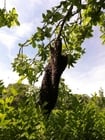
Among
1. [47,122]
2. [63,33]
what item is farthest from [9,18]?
[47,122]

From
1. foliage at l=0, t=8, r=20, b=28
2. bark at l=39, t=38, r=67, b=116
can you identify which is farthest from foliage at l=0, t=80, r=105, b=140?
foliage at l=0, t=8, r=20, b=28

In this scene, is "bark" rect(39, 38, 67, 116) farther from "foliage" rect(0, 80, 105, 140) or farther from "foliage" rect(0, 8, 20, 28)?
"foliage" rect(0, 8, 20, 28)

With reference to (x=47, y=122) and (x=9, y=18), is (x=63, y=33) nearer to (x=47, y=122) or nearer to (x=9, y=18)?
(x=9, y=18)

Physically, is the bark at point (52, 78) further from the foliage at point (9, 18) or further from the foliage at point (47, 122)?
the foliage at point (9, 18)

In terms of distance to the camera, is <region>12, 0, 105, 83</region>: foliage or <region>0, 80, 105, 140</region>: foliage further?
<region>12, 0, 105, 83</region>: foliage

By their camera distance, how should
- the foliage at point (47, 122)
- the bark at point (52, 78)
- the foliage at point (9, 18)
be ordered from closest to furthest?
the foliage at point (47, 122) → the bark at point (52, 78) → the foliage at point (9, 18)

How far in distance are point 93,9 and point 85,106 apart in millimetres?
5811

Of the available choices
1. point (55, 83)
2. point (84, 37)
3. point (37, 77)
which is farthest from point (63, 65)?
point (84, 37)

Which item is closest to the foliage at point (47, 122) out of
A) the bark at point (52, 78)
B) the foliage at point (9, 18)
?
the bark at point (52, 78)

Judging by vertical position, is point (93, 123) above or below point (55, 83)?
below

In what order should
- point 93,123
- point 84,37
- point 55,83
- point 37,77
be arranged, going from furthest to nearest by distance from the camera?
point 84,37
point 37,77
point 55,83
point 93,123

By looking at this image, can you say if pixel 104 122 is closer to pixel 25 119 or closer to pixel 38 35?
pixel 25 119

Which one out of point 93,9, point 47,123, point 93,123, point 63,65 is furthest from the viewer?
point 93,9

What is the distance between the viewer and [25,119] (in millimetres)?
3586
